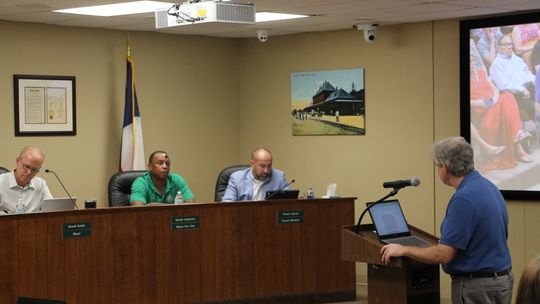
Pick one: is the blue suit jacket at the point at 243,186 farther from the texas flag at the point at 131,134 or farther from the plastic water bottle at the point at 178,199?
the texas flag at the point at 131,134

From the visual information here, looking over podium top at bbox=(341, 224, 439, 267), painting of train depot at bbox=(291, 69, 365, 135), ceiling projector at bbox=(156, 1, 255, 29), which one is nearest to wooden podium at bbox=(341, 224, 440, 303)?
podium top at bbox=(341, 224, 439, 267)

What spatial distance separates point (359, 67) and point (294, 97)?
0.91m

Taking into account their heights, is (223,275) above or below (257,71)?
below

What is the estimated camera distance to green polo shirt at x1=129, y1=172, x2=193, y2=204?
311 inches

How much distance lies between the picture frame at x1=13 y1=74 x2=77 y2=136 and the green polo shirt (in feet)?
4.30

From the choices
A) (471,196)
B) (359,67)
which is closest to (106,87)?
(359,67)

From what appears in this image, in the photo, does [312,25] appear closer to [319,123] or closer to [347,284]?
[319,123]

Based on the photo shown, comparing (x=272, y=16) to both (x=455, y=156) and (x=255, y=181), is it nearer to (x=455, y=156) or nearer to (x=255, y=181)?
(x=255, y=181)

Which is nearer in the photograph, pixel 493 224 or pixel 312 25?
pixel 493 224

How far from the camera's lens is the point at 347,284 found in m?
8.16

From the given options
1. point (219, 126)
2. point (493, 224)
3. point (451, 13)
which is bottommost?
point (493, 224)

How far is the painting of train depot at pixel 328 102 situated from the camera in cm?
952

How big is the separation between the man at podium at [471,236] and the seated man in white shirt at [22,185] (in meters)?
4.01

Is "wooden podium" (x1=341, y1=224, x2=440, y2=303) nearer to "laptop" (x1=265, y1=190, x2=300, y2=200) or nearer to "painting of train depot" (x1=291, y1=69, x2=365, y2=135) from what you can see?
"laptop" (x1=265, y1=190, x2=300, y2=200)
